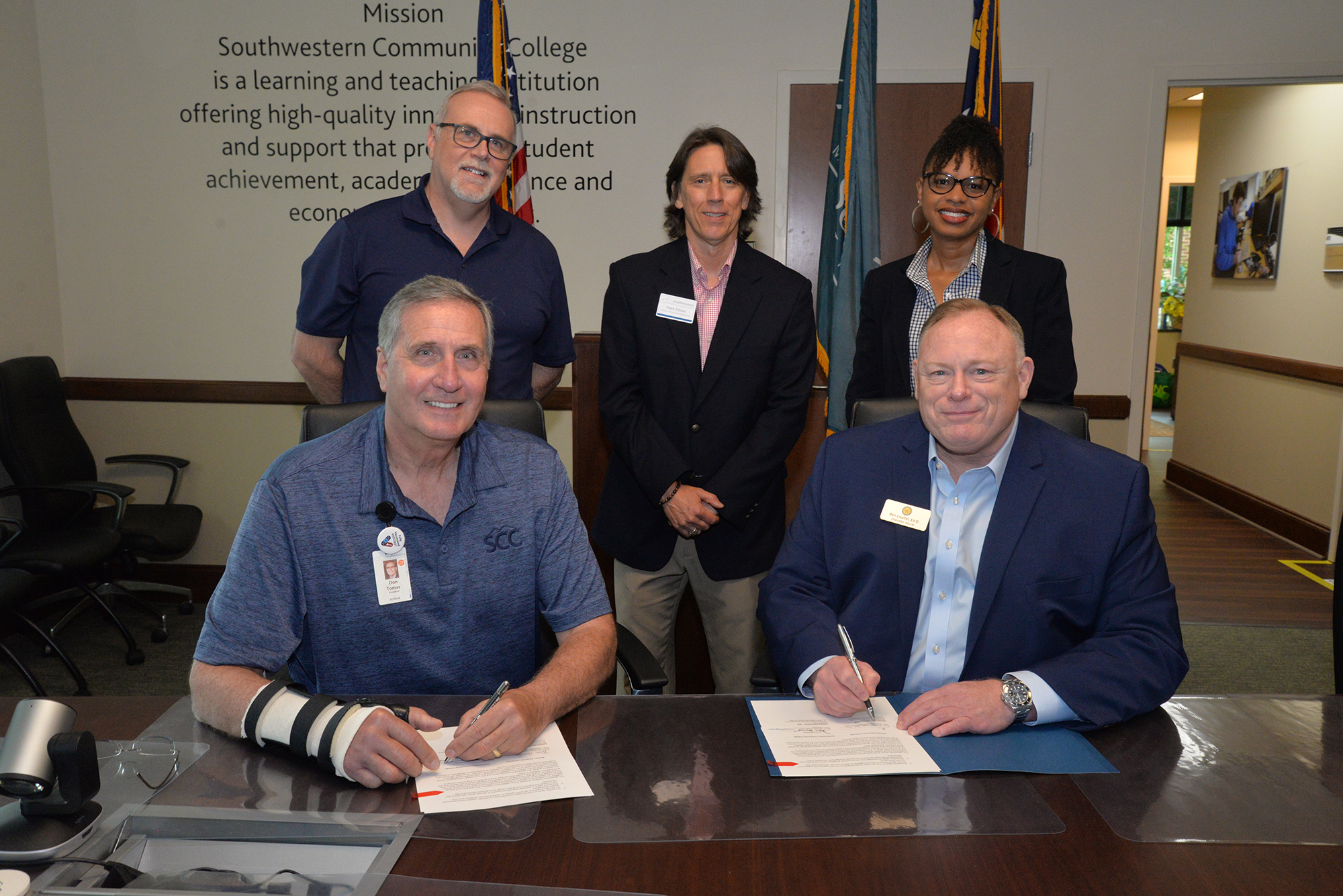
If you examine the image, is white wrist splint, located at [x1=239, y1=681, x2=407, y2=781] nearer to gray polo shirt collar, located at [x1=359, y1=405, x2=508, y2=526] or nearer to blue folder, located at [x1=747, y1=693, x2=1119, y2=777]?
gray polo shirt collar, located at [x1=359, y1=405, x2=508, y2=526]

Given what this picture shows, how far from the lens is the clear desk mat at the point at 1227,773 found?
119 cm

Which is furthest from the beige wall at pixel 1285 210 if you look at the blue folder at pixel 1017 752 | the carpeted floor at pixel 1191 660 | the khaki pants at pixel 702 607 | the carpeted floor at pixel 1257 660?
the blue folder at pixel 1017 752

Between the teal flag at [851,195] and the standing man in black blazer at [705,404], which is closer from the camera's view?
the standing man in black blazer at [705,404]

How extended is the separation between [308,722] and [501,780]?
0.93 ft

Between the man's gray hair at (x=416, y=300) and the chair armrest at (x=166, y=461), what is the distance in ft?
11.1

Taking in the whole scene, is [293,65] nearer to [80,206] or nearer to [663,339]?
[80,206]

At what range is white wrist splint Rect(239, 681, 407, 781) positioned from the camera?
1280 millimetres

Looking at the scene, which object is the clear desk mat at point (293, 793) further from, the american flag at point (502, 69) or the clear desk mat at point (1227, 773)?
the american flag at point (502, 69)

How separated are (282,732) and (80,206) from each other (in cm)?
456

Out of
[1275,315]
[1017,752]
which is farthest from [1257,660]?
[1017,752]

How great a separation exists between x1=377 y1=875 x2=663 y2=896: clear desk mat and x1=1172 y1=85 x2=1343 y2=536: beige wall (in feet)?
Result: 19.0

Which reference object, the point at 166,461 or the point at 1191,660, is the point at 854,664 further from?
the point at 166,461

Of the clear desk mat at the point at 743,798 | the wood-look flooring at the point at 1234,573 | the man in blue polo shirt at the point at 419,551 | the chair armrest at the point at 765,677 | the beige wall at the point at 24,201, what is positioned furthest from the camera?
the wood-look flooring at the point at 1234,573

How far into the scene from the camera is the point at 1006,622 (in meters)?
1.74
